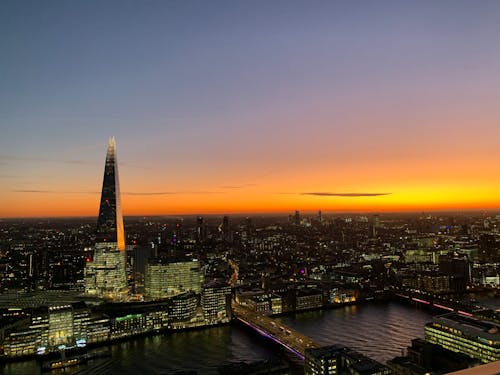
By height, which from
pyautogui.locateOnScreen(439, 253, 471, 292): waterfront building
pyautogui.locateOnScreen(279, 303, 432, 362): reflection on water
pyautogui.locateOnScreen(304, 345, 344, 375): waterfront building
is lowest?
pyautogui.locateOnScreen(279, 303, 432, 362): reflection on water

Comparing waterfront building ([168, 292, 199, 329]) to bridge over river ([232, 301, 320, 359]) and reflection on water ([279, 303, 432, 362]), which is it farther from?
reflection on water ([279, 303, 432, 362])

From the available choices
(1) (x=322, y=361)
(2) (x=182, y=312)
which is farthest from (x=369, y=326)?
(2) (x=182, y=312)

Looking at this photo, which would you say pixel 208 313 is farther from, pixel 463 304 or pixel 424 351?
pixel 463 304

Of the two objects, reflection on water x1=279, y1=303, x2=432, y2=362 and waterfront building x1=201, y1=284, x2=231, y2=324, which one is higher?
waterfront building x1=201, y1=284, x2=231, y2=324

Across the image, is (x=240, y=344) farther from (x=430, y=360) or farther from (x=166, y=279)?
(x=166, y=279)

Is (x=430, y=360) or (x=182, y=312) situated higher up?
(x=430, y=360)

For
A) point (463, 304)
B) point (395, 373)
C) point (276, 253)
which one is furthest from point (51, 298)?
point (276, 253)

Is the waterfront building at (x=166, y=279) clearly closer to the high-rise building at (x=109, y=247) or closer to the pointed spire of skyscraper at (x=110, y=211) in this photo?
the high-rise building at (x=109, y=247)

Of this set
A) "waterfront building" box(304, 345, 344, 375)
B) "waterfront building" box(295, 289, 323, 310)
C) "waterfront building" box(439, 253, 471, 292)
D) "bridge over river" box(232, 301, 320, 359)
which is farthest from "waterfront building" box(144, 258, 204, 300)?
"waterfront building" box(439, 253, 471, 292)
